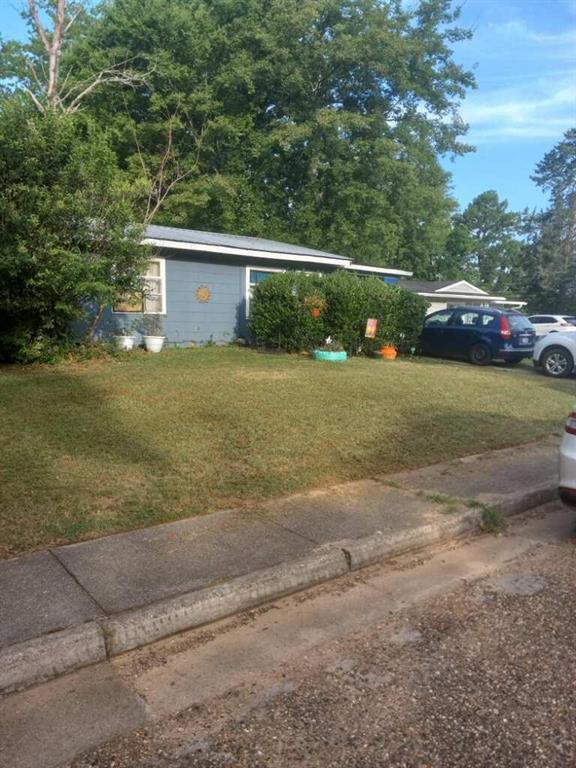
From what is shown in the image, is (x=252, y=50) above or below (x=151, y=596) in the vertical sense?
above

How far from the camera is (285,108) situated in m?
28.7

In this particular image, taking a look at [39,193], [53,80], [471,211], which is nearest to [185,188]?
[53,80]

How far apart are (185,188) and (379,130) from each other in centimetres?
910

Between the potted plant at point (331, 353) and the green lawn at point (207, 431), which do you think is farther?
the potted plant at point (331, 353)

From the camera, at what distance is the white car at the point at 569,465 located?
191 inches

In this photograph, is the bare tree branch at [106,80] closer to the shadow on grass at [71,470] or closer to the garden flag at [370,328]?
the garden flag at [370,328]

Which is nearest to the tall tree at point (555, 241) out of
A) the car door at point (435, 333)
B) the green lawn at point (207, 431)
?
the car door at point (435, 333)

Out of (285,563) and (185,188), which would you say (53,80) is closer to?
(185,188)

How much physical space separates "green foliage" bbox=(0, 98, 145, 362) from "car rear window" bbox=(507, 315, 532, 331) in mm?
9978

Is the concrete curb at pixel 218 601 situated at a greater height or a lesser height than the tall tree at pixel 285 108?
lesser

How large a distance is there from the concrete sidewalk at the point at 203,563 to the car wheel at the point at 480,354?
11081mm

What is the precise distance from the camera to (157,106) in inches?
1043

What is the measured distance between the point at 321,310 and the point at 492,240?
73581 millimetres

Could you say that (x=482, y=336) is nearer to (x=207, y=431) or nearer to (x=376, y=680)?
Answer: (x=207, y=431)
